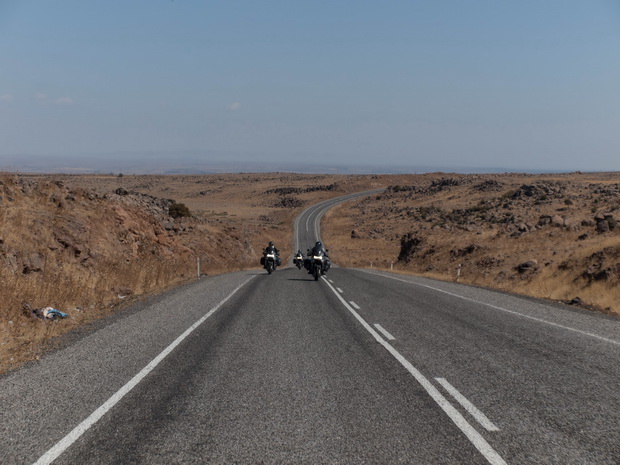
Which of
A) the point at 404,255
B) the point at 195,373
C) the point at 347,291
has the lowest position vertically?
the point at 404,255

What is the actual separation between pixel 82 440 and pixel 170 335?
4.35m

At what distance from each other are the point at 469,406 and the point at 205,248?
31255 millimetres

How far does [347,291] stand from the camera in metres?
16.3

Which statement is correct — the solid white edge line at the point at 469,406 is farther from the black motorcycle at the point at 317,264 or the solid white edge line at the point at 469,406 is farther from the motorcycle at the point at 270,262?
the motorcycle at the point at 270,262

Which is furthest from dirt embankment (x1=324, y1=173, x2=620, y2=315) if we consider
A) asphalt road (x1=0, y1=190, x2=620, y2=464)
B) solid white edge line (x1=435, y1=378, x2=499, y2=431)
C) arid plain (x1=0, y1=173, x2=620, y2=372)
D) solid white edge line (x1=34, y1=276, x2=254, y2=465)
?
solid white edge line (x1=34, y1=276, x2=254, y2=465)

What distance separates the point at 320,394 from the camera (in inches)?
216

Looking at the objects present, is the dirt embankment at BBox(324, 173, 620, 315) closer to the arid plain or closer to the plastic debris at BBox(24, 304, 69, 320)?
the arid plain

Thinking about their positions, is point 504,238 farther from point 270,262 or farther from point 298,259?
point 270,262

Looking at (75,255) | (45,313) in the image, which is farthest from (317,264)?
(45,313)

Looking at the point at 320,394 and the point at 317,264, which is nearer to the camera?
the point at 320,394

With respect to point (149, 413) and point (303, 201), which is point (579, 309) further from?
point (303, 201)

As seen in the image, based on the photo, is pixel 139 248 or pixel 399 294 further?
pixel 139 248

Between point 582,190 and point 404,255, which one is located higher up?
point 582,190

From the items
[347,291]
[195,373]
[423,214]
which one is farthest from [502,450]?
[423,214]
